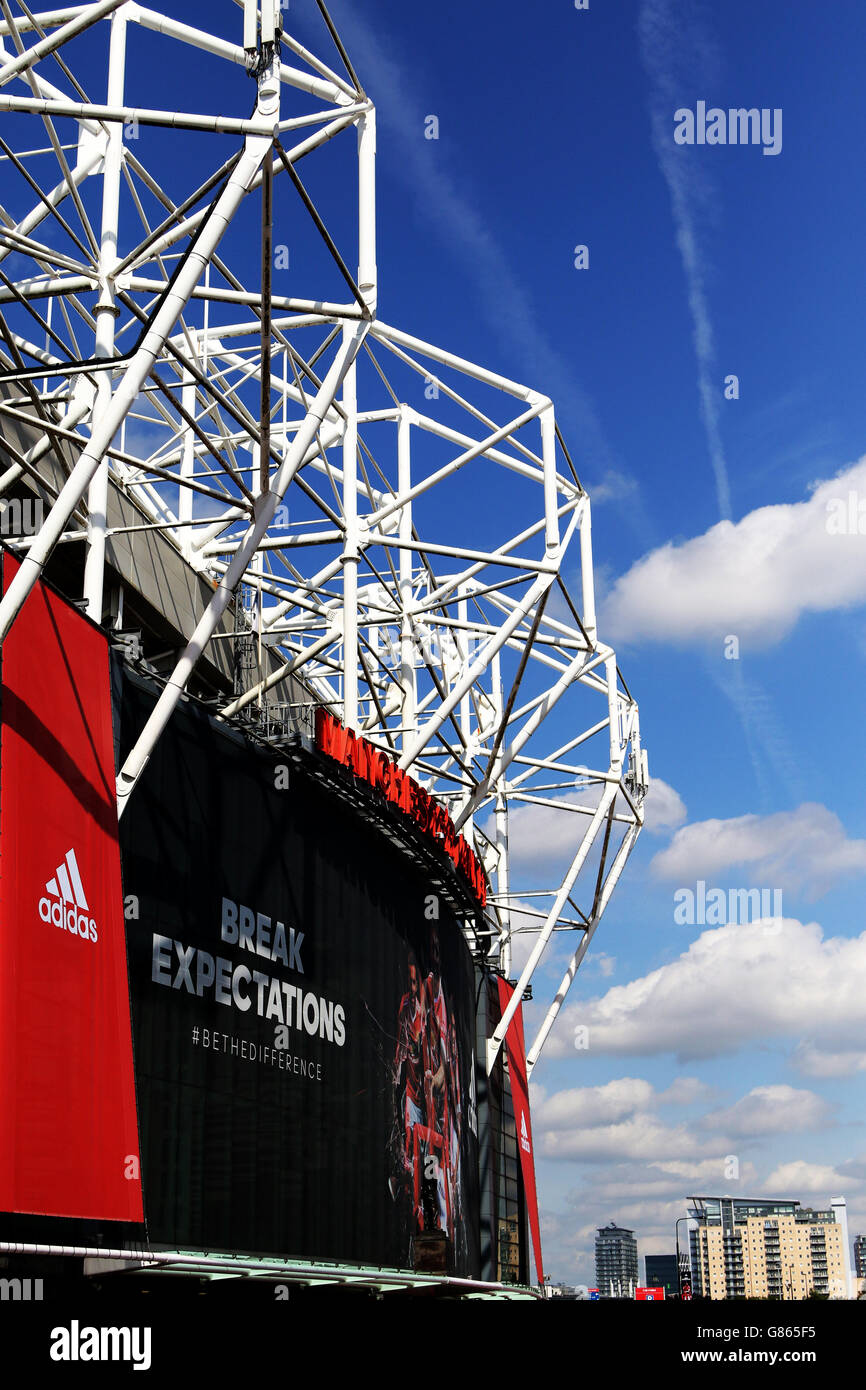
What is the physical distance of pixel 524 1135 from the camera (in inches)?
2253

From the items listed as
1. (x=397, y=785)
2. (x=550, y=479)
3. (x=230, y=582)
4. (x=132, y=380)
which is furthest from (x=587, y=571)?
(x=132, y=380)

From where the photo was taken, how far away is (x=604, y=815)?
53.3 m

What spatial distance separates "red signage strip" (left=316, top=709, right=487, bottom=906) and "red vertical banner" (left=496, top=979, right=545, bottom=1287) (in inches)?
447

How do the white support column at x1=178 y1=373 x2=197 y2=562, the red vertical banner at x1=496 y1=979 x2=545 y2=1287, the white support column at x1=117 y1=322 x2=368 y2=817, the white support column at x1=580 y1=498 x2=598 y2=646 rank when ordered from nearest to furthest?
the white support column at x1=117 y1=322 x2=368 y2=817, the white support column at x1=178 y1=373 x2=197 y2=562, the white support column at x1=580 y1=498 x2=598 y2=646, the red vertical banner at x1=496 y1=979 x2=545 y2=1287

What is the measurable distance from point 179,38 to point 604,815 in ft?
108

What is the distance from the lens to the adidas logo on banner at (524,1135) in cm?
5656

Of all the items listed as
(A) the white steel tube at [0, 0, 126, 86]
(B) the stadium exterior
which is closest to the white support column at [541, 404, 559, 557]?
(B) the stadium exterior

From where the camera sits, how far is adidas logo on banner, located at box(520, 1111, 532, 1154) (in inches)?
2227

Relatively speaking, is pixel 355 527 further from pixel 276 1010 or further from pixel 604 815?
pixel 604 815

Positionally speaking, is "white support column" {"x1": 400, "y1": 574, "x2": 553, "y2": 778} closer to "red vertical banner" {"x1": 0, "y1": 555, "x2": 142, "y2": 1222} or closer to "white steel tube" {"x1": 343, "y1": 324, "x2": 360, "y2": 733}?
"white steel tube" {"x1": 343, "y1": 324, "x2": 360, "y2": 733}

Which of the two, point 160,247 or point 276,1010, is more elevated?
point 160,247
